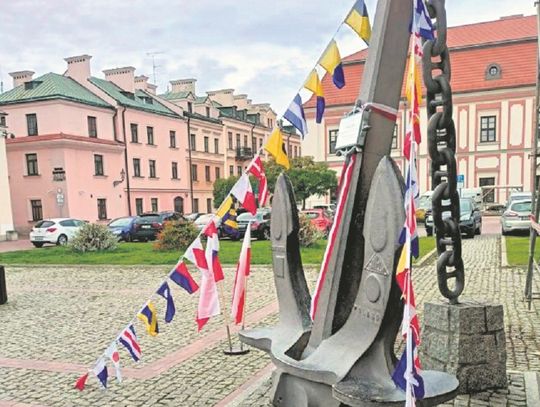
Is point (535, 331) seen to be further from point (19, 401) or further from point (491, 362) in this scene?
point (19, 401)

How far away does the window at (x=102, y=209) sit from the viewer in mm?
30734

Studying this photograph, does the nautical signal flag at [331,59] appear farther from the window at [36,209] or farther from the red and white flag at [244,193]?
the window at [36,209]

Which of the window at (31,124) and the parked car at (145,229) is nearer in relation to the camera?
the parked car at (145,229)

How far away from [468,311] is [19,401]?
158 inches

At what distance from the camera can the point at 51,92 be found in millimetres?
28781

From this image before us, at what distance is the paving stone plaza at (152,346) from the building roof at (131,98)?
24.4 meters

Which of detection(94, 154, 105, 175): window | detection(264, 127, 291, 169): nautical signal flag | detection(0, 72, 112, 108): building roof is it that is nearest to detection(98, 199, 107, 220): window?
detection(94, 154, 105, 175): window

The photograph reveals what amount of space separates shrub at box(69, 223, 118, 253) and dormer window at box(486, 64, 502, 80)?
102ft

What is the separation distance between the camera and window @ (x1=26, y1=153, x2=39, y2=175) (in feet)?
94.9

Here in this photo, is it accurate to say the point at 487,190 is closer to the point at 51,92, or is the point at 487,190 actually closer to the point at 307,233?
the point at 307,233

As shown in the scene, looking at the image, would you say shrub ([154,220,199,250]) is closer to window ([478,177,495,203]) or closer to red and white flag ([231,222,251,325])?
red and white flag ([231,222,251,325])

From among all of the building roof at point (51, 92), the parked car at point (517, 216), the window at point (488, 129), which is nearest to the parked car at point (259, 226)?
the parked car at point (517, 216)

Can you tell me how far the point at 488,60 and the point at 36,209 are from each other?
33594mm

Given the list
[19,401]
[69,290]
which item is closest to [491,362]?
[19,401]
